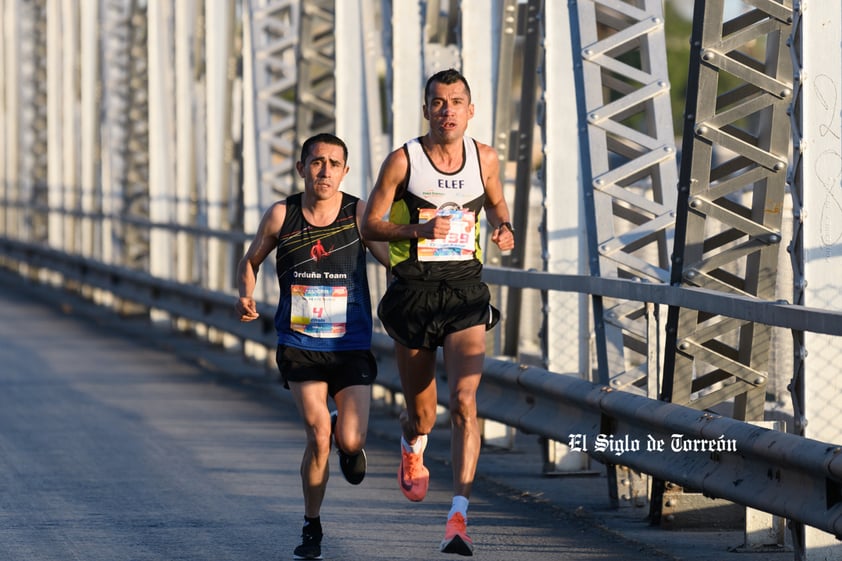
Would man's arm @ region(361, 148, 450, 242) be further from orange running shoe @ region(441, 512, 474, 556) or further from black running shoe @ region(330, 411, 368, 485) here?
orange running shoe @ region(441, 512, 474, 556)

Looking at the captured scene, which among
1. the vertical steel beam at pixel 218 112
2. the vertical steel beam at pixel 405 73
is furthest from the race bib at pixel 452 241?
the vertical steel beam at pixel 218 112

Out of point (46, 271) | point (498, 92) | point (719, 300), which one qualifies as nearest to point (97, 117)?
point (46, 271)

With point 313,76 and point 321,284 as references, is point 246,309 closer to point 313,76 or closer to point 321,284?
point 321,284

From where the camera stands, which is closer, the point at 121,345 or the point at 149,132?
the point at 121,345

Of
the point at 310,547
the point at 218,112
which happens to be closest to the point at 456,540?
the point at 310,547

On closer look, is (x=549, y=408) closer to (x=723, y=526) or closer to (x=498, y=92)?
(x=723, y=526)

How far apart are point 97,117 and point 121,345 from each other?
951 centimetres

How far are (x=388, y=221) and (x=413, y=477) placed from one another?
121 cm

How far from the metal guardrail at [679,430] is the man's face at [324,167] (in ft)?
5.08

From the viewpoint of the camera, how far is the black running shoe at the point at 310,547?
8.22m

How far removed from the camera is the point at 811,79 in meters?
7.97

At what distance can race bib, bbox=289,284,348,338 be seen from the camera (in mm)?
8359

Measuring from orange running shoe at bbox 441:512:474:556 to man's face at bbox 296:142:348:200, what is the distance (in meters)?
1.49

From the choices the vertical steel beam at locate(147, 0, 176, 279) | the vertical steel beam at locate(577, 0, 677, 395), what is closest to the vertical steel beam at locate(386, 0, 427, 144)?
the vertical steel beam at locate(577, 0, 677, 395)
